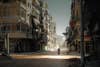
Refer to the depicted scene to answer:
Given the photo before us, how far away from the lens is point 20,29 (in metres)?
87.2

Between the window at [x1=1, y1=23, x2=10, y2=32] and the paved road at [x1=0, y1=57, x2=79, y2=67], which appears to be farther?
the window at [x1=1, y1=23, x2=10, y2=32]

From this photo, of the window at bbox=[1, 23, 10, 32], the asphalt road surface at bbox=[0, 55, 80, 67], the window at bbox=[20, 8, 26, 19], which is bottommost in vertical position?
the asphalt road surface at bbox=[0, 55, 80, 67]

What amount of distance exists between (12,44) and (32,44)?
727 inches

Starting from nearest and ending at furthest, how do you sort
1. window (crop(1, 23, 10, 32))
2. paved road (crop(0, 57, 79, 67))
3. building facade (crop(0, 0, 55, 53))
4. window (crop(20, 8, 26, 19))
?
A: paved road (crop(0, 57, 79, 67)) → building facade (crop(0, 0, 55, 53)) → window (crop(1, 23, 10, 32)) → window (crop(20, 8, 26, 19))

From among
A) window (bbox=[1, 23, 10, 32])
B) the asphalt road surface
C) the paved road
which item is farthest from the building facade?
the paved road

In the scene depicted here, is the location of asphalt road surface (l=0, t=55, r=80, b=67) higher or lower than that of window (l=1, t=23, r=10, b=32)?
lower

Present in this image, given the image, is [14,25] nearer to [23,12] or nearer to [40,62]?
[23,12]

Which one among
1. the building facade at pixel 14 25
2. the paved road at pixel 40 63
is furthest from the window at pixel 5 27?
the paved road at pixel 40 63

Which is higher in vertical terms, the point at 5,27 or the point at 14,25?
the point at 14,25

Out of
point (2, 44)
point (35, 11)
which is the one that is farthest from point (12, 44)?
point (35, 11)

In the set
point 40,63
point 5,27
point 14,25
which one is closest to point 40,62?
point 40,63

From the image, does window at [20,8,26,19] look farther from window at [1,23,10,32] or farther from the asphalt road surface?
the asphalt road surface

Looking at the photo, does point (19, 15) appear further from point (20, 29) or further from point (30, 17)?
point (30, 17)

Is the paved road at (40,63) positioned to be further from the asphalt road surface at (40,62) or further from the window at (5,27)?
the window at (5,27)
